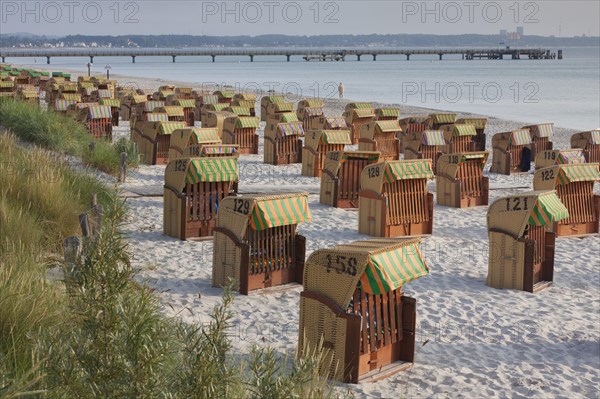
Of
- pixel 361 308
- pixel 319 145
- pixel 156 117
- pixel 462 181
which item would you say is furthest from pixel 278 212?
pixel 156 117

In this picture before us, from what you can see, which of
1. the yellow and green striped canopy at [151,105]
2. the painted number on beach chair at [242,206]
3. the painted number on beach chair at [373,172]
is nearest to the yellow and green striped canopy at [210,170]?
the painted number on beach chair at [373,172]

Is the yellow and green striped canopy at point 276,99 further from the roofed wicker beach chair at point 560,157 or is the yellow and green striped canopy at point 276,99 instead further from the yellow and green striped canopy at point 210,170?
the yellow and green striped canopy at point 210,170

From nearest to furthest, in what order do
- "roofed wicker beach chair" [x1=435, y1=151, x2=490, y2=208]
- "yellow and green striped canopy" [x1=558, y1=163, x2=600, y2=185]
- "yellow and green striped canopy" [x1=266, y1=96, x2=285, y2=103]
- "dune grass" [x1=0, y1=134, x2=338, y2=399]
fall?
"dune grass" [x1=0, y1=134, x2=338, y2=399] → "yellow and green striped canopy" [x1=558, y1=163, x2=600, y2=185] → "roofed wicker beach chair" [x1=435, y1=151, x2=490, y2=208] → "yellow and green striped canopy" [x1=266, y1=96, x2=285, y2=103]

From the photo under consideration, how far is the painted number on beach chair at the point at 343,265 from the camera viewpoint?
688cm

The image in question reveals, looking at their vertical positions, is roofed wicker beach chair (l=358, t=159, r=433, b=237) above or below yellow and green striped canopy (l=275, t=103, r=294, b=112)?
below

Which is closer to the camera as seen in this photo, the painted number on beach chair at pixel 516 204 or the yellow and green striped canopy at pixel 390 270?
the yellow and green striped canopy at pixel 390 270

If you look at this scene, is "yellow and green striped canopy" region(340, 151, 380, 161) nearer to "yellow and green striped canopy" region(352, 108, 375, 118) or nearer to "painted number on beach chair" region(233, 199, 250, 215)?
"painted number on beach chair" region(233, 199, 250, 215)

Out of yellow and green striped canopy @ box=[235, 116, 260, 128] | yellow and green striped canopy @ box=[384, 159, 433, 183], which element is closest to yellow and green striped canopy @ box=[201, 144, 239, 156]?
yellow and green striped canopy @ box=[384, 159, 433, 183]

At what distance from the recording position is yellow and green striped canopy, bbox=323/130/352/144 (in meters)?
17.5

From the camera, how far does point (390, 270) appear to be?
7.01m

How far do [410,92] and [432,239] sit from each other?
204 feet

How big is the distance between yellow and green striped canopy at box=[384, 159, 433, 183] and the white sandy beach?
0.93 meters

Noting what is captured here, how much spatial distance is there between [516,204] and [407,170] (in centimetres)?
246

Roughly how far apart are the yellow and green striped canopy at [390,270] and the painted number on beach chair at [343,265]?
4.1 inches
